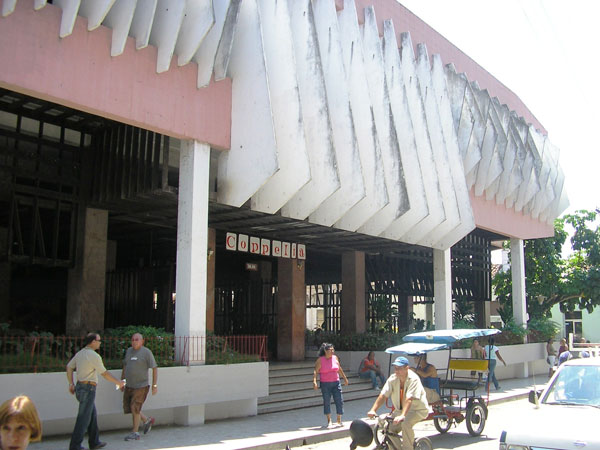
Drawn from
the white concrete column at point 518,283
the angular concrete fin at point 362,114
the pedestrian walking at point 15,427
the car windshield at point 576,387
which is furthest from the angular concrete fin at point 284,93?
the white concrete column at point 518,283

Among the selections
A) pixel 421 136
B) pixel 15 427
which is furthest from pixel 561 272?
pixel 15 427

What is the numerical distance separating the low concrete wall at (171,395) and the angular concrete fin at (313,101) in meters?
4.65

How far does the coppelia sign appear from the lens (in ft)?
55.4

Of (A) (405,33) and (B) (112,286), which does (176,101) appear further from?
(B) (112,286)

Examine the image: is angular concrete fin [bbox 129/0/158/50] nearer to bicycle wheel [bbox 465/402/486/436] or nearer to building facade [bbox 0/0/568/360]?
building facade [bbox 0/0/568/360]

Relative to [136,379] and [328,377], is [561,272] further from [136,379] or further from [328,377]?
[136,379]

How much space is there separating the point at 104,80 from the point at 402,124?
31.6 ft

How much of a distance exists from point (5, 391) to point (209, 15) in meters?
7.47

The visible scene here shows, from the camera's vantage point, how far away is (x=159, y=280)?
19.9m

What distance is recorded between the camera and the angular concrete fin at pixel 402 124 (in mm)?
17962

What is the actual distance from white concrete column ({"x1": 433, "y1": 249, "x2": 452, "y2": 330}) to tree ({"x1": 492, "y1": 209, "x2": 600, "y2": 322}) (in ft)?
24.2

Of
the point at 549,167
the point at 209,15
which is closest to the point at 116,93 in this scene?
the point at 209,15

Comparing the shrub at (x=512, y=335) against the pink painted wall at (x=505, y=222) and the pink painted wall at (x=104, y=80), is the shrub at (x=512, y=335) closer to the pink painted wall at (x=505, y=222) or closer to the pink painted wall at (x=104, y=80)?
the pink painted wall at (x=505, y=222)

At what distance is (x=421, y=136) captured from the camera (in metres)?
18.8
